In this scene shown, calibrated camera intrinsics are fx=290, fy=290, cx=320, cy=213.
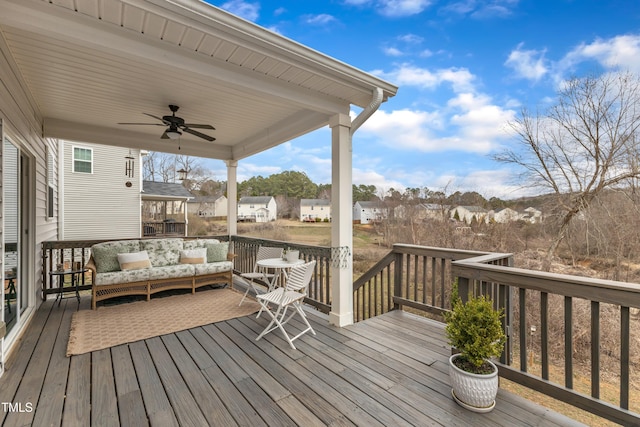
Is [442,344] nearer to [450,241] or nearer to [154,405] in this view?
[154,405]

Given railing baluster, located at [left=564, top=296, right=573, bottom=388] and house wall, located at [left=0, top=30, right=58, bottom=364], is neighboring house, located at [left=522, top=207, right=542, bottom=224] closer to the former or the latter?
railing baluster, located at [left=564, top=296, right=573, bottom=388]

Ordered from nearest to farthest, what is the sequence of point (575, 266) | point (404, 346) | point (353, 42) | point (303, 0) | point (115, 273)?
point (404, 346) < point (115, 273) < point (303, 0) < point (353, 42) < point (575, 266)

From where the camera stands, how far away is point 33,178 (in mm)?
3982

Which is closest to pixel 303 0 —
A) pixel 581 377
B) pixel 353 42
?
pixel 353 42

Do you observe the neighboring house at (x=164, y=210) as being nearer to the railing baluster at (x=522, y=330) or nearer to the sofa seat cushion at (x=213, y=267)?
the sofa seat cushion at (x=213, y=267)

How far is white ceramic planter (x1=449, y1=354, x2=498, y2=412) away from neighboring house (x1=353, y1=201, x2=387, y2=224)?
26.7 feet

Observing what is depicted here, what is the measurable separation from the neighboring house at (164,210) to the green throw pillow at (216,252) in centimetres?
804

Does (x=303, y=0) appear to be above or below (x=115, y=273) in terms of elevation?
above

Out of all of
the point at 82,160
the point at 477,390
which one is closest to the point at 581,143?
the point at 477,390

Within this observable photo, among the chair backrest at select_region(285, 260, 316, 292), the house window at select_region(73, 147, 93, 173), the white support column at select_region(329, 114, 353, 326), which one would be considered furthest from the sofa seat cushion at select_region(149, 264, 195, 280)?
the house window at select_region(73, 147, 93, 173)

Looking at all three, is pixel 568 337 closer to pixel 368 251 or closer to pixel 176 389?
pixel 176 389

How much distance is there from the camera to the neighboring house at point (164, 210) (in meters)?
12.4

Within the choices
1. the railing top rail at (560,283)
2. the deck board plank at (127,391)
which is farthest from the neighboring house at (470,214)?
the deck board plank at (127,391)

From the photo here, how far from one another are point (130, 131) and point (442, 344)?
586 cm
